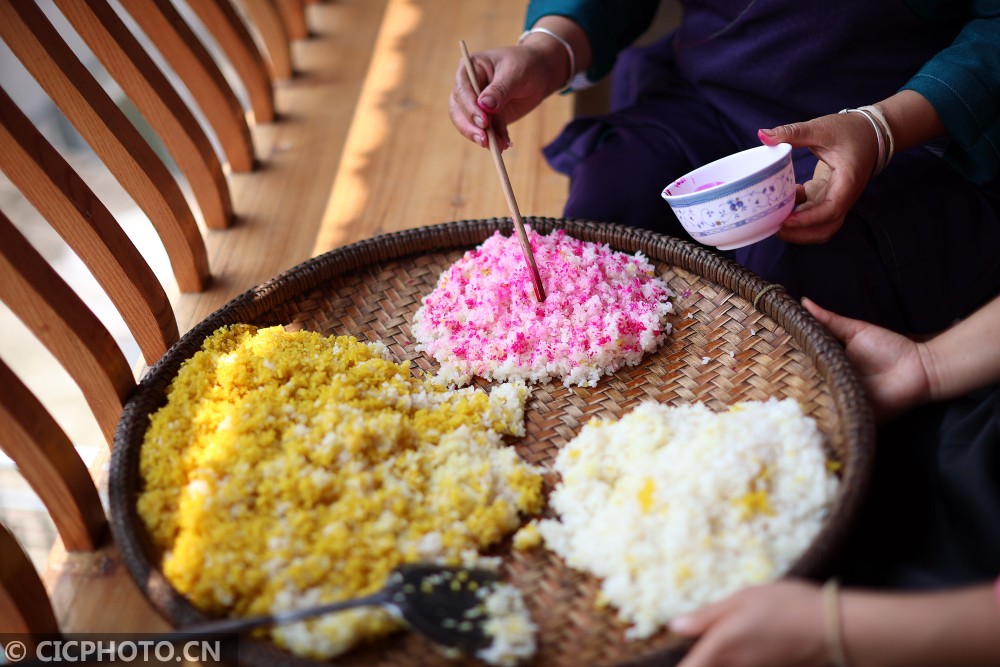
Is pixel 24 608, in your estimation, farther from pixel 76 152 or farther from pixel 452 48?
pixel 76 152

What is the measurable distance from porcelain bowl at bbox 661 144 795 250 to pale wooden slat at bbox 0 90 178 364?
836 millimetres

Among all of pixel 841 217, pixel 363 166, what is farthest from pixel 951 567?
pixel 363 166

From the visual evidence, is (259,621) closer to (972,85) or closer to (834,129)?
Result: (834,129)

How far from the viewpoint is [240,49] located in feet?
6.14

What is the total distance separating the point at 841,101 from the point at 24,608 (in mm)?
1402

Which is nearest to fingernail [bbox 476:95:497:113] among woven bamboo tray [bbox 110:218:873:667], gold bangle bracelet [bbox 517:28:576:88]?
woven bamboo tray [bbox 110:218:873:667]

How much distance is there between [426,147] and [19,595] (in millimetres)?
1253

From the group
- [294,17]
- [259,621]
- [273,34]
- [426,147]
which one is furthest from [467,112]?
[294,17]

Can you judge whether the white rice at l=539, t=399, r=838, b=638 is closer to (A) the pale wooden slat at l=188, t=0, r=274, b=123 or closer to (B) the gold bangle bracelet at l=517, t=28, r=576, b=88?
(B) the gold bangle bracelet at l=517, t=28, r=576, b=88

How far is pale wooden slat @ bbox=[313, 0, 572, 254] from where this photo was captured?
5.73 feet

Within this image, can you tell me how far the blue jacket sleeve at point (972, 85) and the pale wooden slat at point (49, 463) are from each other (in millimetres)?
1326

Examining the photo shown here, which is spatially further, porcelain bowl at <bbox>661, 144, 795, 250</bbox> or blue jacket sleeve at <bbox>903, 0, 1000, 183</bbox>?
blue jacket sleeve at <bbox>903, 0, 1000, 183</bbox>

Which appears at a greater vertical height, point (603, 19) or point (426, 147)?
point (426, 147)

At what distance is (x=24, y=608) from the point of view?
101cm
